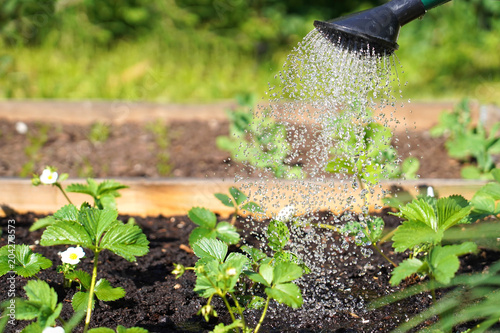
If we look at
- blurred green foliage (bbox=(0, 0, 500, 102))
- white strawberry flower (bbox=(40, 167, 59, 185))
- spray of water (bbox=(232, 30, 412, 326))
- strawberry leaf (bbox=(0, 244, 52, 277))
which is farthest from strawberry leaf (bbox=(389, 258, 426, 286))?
blurred green foliage (bbox=(0, 0, 500, 102))

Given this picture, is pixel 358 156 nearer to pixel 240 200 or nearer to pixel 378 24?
pixel 240 200

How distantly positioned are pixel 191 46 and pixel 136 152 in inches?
75.5

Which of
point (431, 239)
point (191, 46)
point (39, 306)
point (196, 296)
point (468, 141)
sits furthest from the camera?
point (191, 46)

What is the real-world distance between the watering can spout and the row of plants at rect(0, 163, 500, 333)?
0.43 m

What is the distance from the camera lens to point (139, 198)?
209 cm

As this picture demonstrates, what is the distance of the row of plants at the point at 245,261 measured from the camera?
121cm

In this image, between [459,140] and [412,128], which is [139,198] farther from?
[412,128]

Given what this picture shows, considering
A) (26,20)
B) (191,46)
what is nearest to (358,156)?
(191,46)

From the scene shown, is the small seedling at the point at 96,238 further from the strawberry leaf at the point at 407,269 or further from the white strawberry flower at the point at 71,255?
the strawberry leaf at the point at 407,269

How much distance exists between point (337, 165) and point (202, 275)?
25.1 inches

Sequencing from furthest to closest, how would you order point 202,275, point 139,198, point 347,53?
point 139,198
point 347,53
point 202,275

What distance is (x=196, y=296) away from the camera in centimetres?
159

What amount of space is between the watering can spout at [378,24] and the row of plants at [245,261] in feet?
1.42

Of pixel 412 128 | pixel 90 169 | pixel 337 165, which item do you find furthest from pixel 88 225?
pixel 412 128
